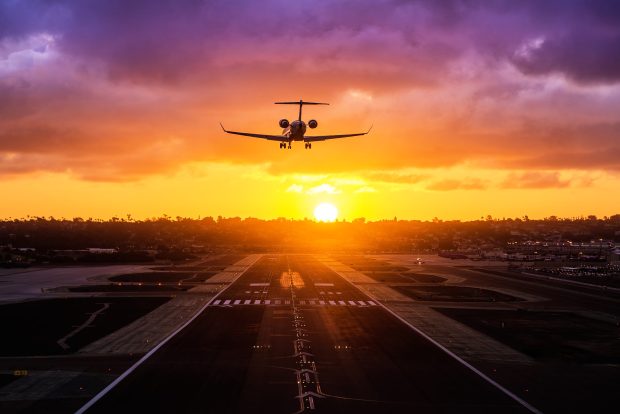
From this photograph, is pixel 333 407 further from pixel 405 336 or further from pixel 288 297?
pixel 288 297

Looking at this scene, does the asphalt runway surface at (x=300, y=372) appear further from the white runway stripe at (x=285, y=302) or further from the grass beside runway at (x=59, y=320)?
the white runway stripe at (x=285, y=302)

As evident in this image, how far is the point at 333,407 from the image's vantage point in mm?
31641

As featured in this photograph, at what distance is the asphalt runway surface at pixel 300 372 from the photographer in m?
32.2

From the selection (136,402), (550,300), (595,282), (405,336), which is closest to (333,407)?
(136,402)

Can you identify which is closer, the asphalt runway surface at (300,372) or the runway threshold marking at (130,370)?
the runway threshold marking at (130,370)

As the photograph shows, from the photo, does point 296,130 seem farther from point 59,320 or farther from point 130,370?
point 59,320

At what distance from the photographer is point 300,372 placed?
128 feet

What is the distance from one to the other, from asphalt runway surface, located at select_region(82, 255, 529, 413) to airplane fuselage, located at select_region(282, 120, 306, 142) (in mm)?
17277

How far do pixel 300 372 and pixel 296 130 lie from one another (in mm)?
23340

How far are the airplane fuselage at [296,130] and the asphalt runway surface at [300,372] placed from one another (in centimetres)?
1728

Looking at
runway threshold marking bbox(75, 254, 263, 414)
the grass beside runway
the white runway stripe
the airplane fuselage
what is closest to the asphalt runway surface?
runway threshold marking bbox(75, 254, 263, 414)

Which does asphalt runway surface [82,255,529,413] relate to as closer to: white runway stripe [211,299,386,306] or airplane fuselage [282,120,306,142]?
white runway stripe [211,299,386,306]

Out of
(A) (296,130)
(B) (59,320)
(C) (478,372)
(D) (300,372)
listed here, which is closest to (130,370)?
(D) (300,372)

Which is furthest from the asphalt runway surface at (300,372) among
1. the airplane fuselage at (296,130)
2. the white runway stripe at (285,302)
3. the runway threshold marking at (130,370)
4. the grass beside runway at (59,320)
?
the airplane fuselage at (296,130)
